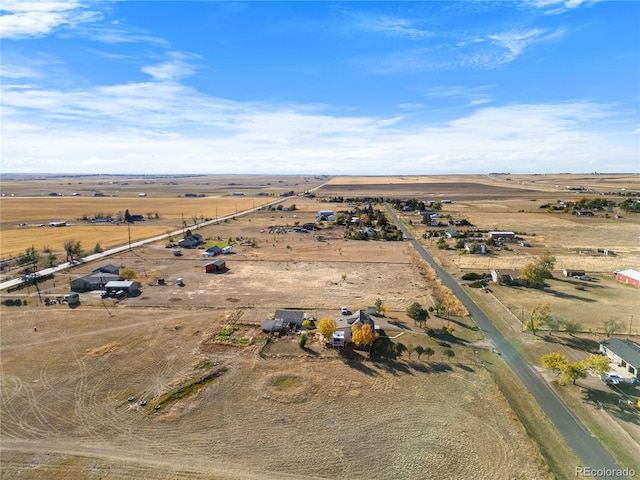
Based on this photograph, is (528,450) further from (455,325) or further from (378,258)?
(378,258)

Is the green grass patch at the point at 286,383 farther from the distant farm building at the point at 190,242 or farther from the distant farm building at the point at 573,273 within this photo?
the distant farm building at the point at 190,242

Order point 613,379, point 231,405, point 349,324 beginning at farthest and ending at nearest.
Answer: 1. point 349,324
2. point 613,379
3. point 231,405

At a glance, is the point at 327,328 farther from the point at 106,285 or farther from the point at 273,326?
the point at 106,285

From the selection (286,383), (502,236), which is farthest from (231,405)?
(502,236)

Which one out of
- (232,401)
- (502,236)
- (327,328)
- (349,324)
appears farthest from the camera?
(502,236)

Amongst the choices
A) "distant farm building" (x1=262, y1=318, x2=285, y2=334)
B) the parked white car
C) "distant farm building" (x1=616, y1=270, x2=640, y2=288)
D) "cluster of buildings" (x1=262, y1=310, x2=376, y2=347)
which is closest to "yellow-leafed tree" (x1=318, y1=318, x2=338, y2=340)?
"cluster of buildings" (x1=262, y1=310, x2=376, y2=347)

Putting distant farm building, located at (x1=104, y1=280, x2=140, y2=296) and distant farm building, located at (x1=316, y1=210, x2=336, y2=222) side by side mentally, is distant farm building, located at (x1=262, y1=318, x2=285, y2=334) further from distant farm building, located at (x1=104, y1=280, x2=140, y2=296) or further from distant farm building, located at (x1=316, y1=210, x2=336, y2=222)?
distant farm building, located at (x1=316, y1=210, x2=336, y2=222)

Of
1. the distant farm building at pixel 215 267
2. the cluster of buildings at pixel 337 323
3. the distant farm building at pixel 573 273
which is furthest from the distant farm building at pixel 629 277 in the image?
the distant farm building at pixel 215 267
